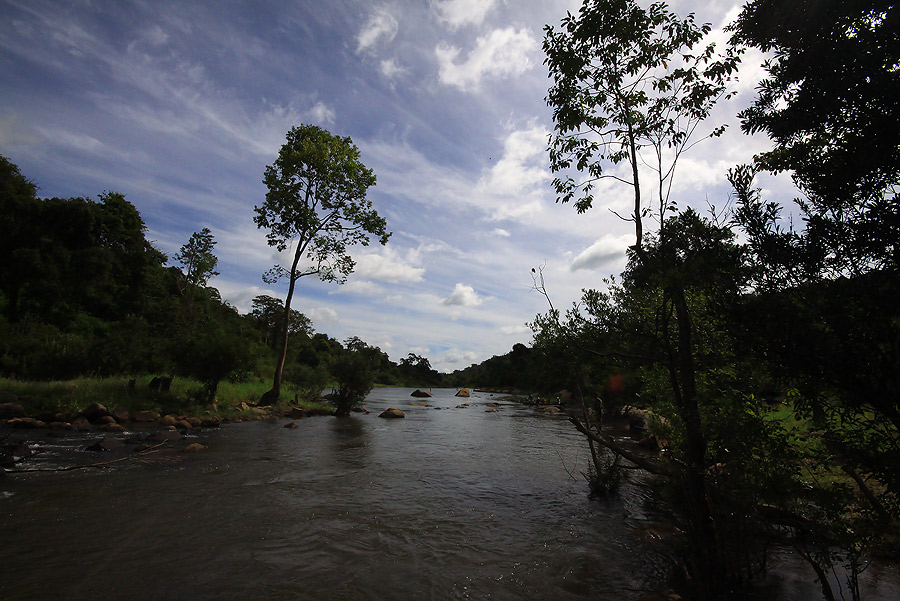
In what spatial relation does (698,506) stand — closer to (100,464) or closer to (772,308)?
(772,308)

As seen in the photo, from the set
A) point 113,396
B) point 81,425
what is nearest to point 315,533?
point 81,425

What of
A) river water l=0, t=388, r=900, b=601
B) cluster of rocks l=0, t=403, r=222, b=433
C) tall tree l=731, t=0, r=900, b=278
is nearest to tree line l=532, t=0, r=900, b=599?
tall tree l=731, t=0, r=900, b=278

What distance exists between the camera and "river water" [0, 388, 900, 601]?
5.41 m

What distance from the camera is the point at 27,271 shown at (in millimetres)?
29703

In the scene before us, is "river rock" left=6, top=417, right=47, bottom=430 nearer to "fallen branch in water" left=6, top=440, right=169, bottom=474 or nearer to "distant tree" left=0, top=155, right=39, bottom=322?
"fallen branch in water" left=6, top=440, right=169, bottom=474

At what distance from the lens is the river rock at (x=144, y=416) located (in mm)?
16922

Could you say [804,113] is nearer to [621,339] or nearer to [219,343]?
[621,339]

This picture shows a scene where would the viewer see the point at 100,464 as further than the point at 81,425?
No

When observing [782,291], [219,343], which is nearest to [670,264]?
[782,291]

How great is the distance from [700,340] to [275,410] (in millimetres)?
24309

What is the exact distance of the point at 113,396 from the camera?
1767cm

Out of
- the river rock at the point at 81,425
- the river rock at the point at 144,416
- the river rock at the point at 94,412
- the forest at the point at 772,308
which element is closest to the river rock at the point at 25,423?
the river rock at the point at 81,425

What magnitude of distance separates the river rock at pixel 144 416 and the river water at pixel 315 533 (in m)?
4.57

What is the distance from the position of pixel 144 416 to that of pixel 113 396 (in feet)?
6.53
